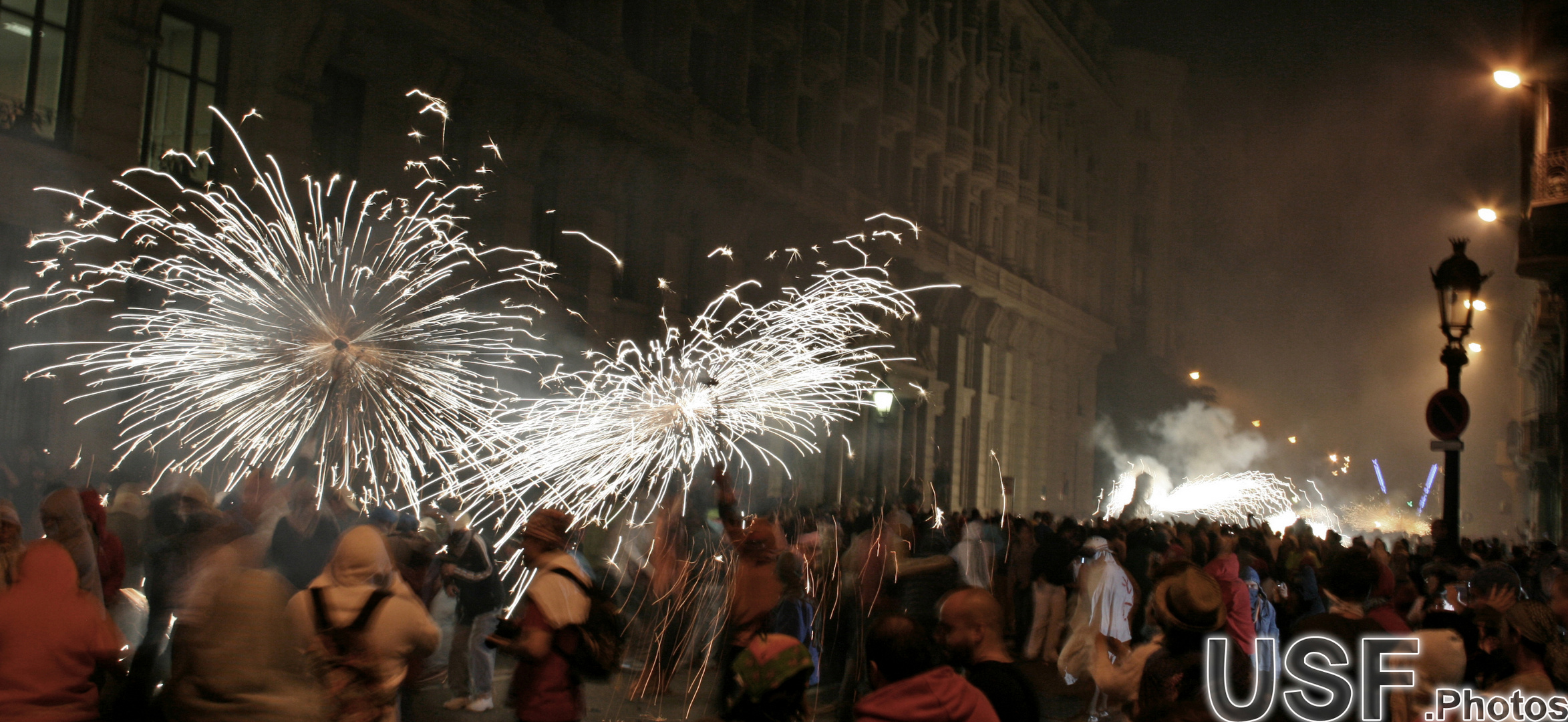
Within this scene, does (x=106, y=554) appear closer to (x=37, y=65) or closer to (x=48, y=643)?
(x=48, y=643)

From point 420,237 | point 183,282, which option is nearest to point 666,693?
point 183,282

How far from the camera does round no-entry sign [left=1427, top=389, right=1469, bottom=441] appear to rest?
1023cm

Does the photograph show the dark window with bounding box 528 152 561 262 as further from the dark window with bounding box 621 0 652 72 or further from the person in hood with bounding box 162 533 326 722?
the person in hood with bounding box 162 533 326 722

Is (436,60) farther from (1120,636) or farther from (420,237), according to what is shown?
→ (1120,636)

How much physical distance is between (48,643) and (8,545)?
1.80 meters

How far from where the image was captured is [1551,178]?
782 inches

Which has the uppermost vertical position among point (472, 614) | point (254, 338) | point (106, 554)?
point (254, 338)

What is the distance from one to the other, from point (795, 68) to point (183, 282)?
17510 mm

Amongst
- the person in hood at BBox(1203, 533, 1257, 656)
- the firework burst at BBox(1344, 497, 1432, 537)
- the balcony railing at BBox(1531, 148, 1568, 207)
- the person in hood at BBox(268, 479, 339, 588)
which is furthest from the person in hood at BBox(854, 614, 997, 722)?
the firework burst at BBox(1344, 497, 1432, 537)

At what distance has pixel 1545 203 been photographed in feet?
65.3

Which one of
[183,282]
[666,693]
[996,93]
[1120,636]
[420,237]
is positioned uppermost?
[996,93]

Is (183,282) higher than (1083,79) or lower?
lower

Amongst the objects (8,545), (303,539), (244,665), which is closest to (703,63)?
(303,539)

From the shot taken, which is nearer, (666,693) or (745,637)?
(745,637)
